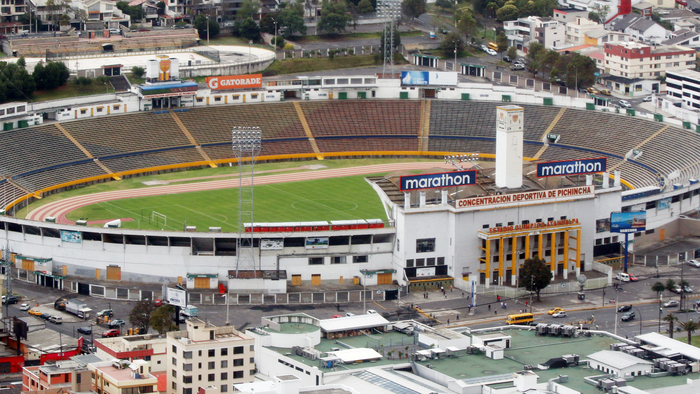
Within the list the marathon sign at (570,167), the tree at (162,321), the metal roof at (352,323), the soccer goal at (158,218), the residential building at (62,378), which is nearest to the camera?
the residential building at (62,378)

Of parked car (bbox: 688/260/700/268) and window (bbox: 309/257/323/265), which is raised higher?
window (bbox: 309/257/323/265)

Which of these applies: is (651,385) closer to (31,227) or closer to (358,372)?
(358,372)

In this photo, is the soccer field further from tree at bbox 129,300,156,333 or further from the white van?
the white van

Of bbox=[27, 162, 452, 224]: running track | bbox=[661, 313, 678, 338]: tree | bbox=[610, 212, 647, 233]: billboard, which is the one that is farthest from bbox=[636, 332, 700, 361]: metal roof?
bbox=[27, 162, 452, 224]: running track

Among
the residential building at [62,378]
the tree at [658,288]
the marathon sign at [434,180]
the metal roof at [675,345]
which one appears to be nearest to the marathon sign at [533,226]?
the marathon sign at [434,180]

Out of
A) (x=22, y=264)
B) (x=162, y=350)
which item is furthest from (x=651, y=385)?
(x=22, y=264)

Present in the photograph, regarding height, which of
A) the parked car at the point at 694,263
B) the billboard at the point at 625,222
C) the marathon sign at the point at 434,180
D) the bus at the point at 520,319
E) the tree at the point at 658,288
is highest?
the marathon sign at the point at 434,180

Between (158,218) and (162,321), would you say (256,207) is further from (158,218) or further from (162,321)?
(162,321)

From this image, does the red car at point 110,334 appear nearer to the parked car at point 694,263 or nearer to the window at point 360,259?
the window at point 360,259
